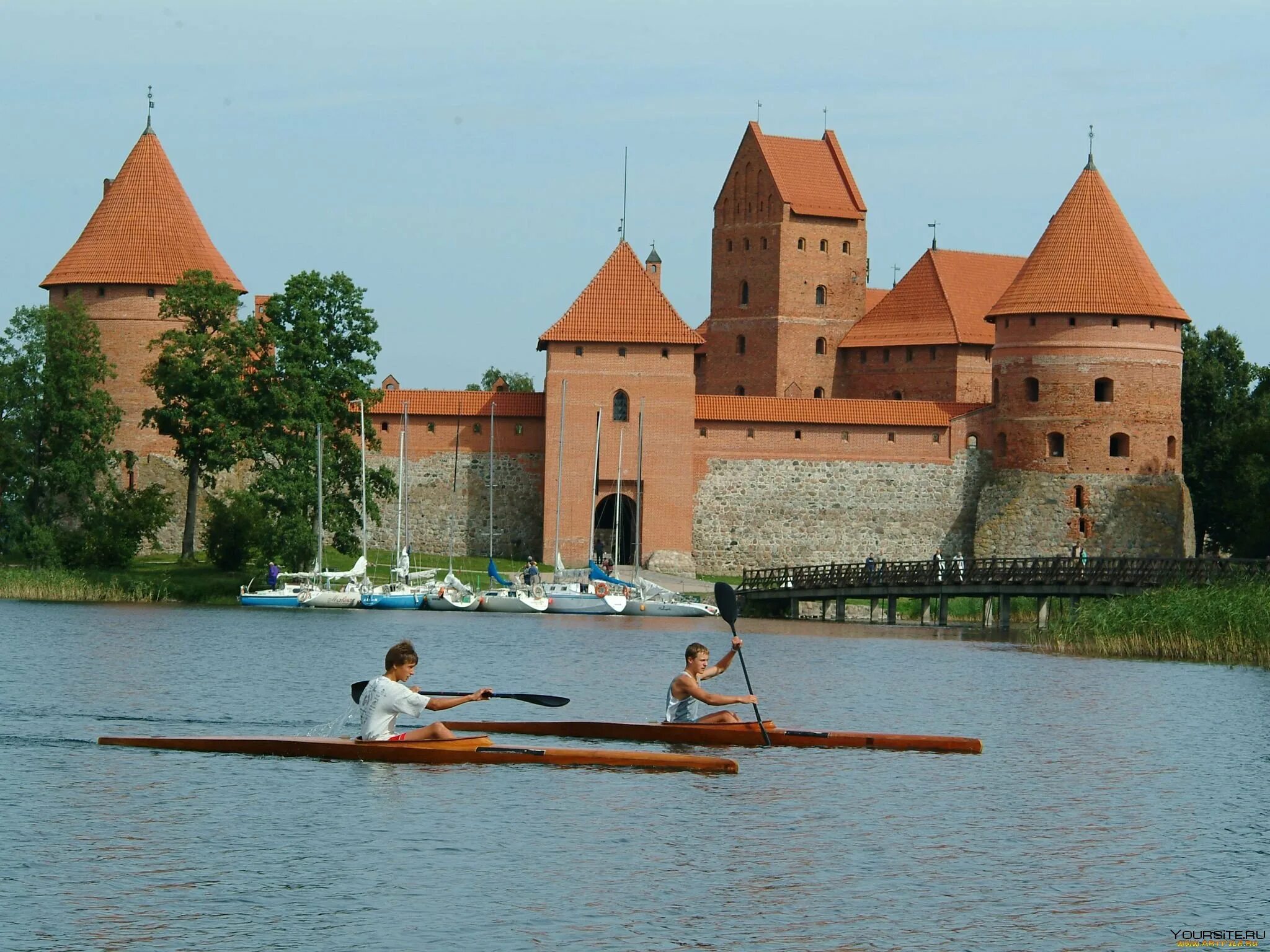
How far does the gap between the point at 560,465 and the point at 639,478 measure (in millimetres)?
1796

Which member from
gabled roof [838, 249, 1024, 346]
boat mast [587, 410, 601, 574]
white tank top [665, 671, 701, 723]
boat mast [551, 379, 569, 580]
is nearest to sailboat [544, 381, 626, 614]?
boat mast [551, 379, 569, 580]

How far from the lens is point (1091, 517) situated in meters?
49.9

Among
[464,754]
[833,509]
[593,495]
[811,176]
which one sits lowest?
[464,754]

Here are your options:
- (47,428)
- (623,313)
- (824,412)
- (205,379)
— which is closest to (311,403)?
(205,379)

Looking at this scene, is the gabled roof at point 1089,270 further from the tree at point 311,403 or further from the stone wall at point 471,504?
the tree at point 311,403

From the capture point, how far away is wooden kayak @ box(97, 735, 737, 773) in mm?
17578

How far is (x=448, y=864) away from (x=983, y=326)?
4360 cm

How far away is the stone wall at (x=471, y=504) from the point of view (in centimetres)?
5056

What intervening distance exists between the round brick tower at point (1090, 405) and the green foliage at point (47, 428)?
20.4m

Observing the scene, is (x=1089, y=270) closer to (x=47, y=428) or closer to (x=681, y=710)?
(x=47, y=428)

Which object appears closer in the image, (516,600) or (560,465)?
(516,600)

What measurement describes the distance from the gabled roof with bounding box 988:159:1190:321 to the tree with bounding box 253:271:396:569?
15793 mm

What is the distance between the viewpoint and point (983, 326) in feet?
184

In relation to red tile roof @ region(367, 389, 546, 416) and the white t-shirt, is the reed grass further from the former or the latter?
red tile roof @ region(367, 389, 546, 416)
